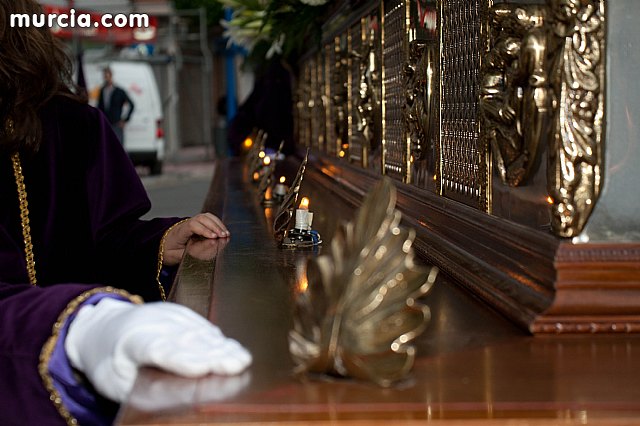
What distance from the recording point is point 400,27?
2609 millimetres

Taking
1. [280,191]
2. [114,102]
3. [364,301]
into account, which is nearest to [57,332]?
[364,301]

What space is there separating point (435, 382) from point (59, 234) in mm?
1502

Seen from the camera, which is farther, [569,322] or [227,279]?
[227,279]

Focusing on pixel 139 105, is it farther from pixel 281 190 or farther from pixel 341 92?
pixel 281 190

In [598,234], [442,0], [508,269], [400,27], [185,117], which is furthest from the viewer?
[185,117]

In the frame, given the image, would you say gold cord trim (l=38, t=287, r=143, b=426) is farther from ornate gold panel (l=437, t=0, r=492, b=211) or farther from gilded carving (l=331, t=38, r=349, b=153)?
gilded carving (l=331, t=38, r=349, b=153)

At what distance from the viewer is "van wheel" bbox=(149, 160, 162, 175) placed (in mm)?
17394

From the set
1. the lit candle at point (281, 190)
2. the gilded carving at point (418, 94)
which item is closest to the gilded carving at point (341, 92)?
the lit candle at point (281, 190)

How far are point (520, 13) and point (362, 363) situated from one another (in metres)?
0.62

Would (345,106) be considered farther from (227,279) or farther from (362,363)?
(362,363)

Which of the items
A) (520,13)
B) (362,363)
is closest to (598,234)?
(520,13)

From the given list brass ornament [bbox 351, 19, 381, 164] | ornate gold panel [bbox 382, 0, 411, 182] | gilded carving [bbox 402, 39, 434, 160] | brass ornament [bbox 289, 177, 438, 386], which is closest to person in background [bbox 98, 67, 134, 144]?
brass ornament [bbox 351, 19, 381, 164]

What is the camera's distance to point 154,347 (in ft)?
3.72

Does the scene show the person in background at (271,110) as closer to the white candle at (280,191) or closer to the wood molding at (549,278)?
the white candle at (280,191)
